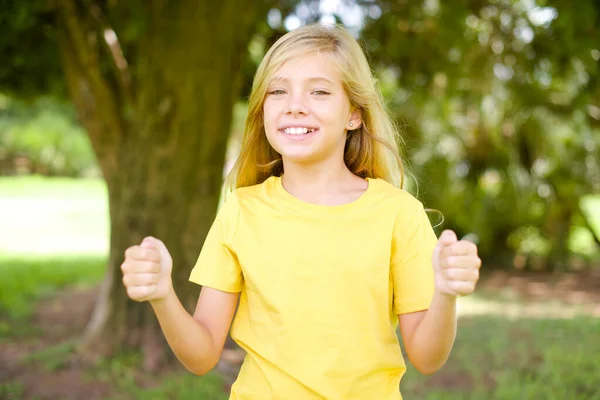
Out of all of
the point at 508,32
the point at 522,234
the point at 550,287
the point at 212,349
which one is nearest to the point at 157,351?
the point at 212,349

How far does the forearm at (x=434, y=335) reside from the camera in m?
1.63

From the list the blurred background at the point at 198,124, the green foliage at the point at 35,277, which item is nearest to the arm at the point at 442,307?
the blurred background at the point at 198,124

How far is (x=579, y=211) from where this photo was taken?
33.0ft

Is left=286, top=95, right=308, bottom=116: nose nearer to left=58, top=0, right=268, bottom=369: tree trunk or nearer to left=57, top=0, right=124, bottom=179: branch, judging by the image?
left=58, top=0, right=268, bottom=369: tree trunk

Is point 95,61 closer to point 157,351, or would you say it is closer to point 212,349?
point 157,351

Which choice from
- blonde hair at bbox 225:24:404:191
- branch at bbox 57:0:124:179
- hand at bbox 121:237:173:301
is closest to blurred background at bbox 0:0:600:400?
branch at bbox 57:0:124:179

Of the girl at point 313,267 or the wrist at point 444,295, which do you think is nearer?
the wrist at point 444,295

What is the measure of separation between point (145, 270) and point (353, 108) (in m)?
0.79

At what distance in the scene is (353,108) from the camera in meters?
2.02

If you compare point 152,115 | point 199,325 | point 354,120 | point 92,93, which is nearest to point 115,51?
point 92,93

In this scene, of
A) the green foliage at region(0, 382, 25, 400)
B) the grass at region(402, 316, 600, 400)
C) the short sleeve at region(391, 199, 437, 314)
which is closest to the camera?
the short sleeve at region(391, 199, 437, 314)

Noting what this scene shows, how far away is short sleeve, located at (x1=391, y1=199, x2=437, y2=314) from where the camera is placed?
5.88 feet

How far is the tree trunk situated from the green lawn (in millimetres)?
466

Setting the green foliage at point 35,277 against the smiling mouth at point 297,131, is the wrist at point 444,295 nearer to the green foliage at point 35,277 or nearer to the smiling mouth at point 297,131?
the smiling mouth at point 297,131
